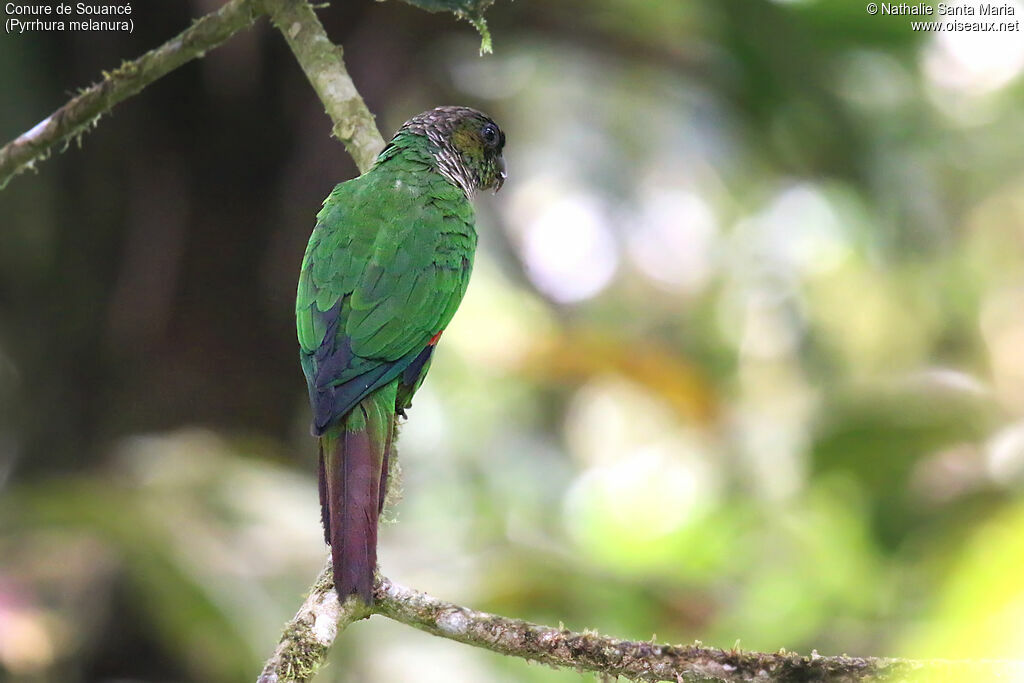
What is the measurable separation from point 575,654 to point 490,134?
223cm

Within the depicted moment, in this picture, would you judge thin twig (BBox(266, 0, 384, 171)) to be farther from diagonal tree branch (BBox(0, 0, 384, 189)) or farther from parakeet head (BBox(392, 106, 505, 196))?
parakeet head (BBox(392, 106, 505, 196))

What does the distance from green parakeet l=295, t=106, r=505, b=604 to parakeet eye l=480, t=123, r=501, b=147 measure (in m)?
0.27

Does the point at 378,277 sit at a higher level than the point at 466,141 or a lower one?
lower

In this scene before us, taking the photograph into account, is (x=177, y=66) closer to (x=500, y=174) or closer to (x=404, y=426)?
(x=500, y=174)

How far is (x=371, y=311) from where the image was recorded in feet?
9.07

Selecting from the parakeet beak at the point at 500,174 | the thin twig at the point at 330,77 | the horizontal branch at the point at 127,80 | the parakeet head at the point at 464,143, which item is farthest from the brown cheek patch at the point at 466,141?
the horizontal branch at the point at 127,80

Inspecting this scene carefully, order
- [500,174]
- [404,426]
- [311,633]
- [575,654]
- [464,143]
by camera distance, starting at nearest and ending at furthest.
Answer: [575,654] → [311,633] → [464,143] → [500,174] → [404,426]

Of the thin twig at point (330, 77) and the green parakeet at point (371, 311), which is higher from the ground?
the thin twig at point (330, 77)

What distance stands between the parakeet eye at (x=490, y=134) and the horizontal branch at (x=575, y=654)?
1.88 metres

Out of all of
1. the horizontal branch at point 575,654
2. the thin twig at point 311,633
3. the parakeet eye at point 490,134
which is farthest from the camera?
the parakeet eye at point 490,134

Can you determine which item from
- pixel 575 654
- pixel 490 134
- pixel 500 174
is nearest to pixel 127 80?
pixel 490 134

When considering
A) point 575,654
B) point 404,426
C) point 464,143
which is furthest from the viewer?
point 404,426

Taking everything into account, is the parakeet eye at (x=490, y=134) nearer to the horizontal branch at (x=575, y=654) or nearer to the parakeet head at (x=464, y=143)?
the parakeet head at (x=464, y=143)

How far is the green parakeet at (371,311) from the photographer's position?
93.0 inches
